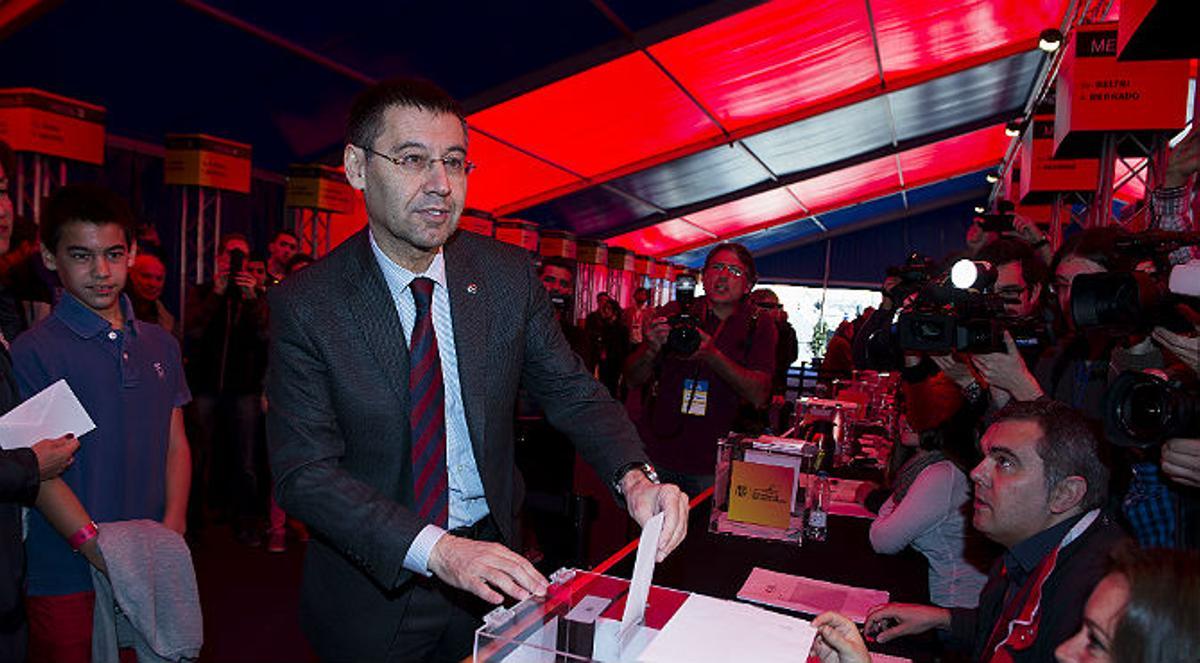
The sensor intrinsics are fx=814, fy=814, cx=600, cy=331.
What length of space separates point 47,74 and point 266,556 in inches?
148

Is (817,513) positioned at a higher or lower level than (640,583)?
lower

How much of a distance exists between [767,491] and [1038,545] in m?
0.76

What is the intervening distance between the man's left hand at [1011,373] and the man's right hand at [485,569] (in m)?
1.64

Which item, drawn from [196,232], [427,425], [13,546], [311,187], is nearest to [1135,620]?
[427,425]

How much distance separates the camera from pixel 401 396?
1.49m

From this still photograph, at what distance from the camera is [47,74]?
5.65 meters

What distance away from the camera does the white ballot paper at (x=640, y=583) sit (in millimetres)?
966

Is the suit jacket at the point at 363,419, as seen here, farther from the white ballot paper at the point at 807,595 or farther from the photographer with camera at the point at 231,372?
the photographer with camera at the point at 231,372

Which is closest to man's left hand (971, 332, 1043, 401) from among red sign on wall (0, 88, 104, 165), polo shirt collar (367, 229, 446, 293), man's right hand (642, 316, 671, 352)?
man's right hand (642, 316, 671, 352)

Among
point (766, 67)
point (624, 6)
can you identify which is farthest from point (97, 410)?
point (766, 67)

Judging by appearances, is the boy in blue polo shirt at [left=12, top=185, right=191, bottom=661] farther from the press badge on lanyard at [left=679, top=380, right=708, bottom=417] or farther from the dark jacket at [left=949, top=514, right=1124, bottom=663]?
the dark jacket at [left=949, top=514, right=1124, bottom=663]

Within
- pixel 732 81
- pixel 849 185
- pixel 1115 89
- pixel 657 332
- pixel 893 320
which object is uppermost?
pixel 849 185

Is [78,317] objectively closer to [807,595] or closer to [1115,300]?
[807,595]

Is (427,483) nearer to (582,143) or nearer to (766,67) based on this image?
(766,67)
